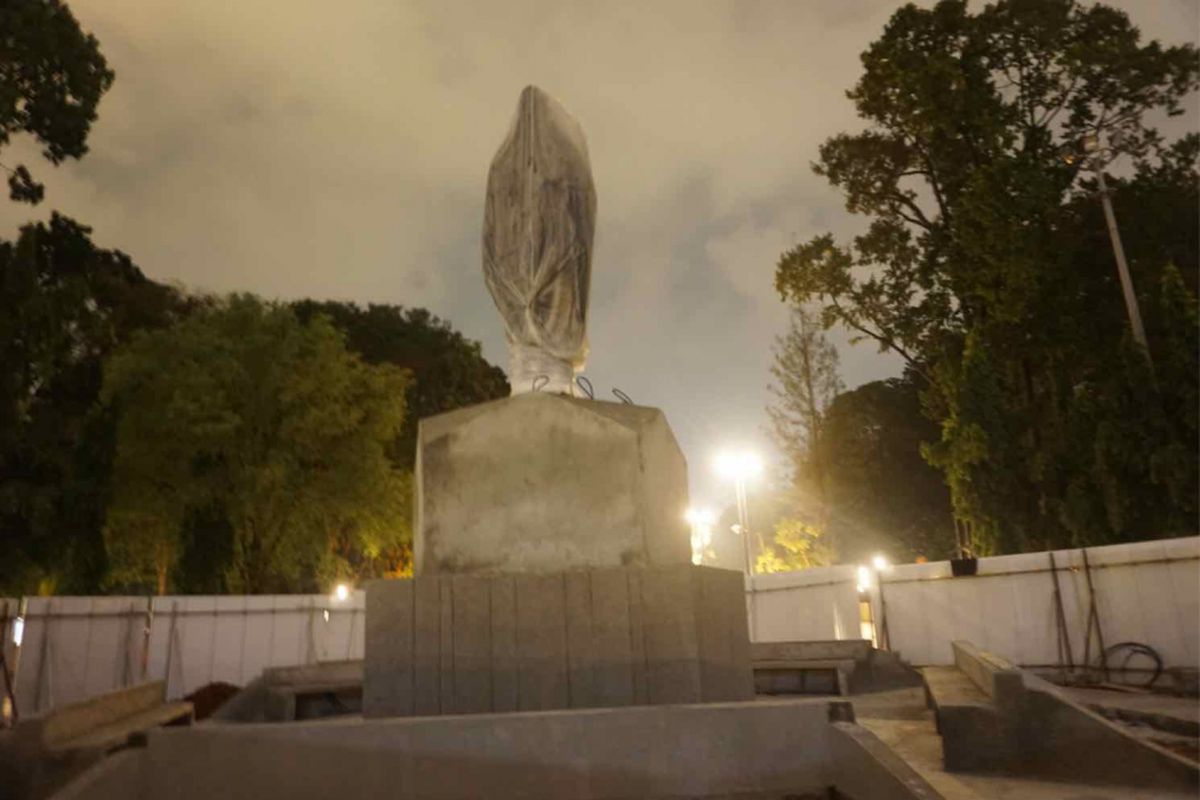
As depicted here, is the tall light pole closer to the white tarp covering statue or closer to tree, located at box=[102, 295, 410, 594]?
the white tarp covering statue

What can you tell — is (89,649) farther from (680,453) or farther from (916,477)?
(916,477)

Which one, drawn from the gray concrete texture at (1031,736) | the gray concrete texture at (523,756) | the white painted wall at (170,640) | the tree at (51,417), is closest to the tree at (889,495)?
the white painted wall at (170,640)

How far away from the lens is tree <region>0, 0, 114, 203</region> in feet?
61.2

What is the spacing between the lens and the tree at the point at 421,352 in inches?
1475

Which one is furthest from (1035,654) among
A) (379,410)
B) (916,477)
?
(916,477)

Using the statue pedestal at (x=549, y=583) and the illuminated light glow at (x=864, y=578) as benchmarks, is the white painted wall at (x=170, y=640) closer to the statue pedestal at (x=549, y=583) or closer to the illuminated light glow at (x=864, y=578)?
the illuminated light glow at (x=864, y=578)

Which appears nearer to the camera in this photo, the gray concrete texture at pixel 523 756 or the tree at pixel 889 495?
the gray concrete texture at pixel 523 756

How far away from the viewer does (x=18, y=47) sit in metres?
18.8

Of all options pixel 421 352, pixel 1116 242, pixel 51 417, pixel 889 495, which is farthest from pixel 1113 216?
pixel 421 352

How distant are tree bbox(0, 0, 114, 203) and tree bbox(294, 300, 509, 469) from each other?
16.8 meters

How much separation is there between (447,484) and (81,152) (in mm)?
19115

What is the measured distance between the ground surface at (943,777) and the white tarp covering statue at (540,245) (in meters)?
3.31

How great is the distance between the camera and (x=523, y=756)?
3953mm

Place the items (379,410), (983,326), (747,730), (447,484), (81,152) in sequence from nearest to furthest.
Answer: (747,730)
(447,484)
(81,152)
(983,326)
(379,410)
